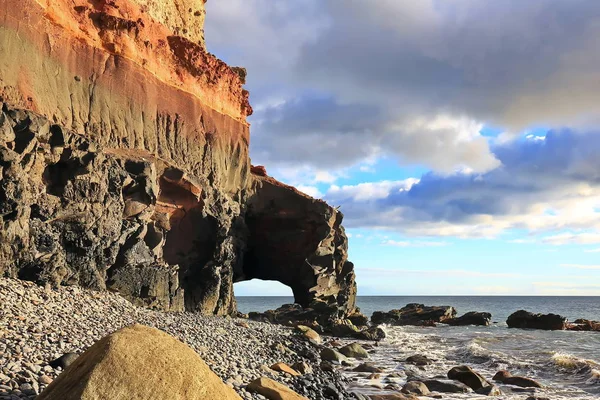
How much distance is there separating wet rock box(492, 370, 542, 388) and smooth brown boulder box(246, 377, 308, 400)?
10643mm

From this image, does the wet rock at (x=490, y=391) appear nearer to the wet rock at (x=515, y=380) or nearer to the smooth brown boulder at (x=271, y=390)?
the wet rock at (x=515, y=380)

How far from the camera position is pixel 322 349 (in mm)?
23906

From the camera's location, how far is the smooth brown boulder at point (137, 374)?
6.38 metres

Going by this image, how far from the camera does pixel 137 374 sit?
21.7ft

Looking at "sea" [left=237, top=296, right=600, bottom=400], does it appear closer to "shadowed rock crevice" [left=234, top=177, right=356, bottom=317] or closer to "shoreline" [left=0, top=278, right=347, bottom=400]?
"shoreline" [left=0, top=278, right=347, bottom=400]

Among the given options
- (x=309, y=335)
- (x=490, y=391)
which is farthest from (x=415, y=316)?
(x=490, y=391)

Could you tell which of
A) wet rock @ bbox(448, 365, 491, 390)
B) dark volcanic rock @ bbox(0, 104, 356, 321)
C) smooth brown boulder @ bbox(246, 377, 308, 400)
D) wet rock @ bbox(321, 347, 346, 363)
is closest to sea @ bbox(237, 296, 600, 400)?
wet rock @ bbox(448, 365, 491, 390)

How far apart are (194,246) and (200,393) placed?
2727 cm

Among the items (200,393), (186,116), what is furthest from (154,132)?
(200,393)

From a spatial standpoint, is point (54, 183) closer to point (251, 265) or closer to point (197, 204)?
point (197, 204)

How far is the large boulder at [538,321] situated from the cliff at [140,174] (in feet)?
60.0

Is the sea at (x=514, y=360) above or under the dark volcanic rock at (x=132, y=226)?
under

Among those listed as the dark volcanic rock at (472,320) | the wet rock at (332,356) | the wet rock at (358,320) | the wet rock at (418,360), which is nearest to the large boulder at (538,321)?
the dark volcanic rock at (472,320)

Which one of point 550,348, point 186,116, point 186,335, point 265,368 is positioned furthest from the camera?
point 186,116
